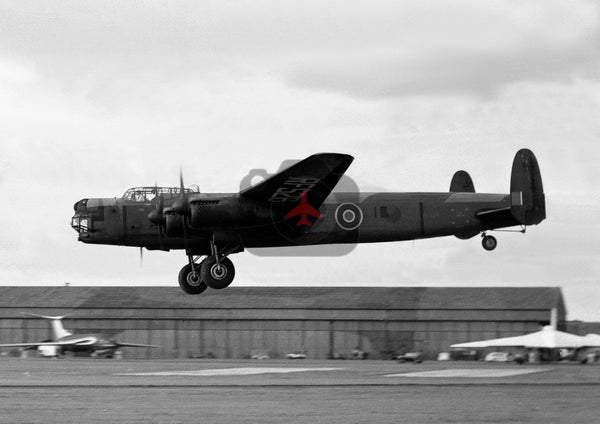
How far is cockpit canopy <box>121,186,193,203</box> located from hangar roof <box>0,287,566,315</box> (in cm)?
4610

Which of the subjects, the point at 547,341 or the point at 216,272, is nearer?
the point at 216,272

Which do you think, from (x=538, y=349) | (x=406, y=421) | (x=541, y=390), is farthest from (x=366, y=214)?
(x=538, y=349)

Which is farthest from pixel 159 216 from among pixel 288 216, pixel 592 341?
pixel 592 341

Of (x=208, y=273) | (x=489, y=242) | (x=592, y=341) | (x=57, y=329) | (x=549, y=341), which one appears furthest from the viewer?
(x=57, y=329)

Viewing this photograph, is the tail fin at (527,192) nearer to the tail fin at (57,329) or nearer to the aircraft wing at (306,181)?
the aircraft wing at (306,181)

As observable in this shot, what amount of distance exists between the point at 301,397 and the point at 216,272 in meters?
4.90

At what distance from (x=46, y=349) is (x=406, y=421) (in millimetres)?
50995

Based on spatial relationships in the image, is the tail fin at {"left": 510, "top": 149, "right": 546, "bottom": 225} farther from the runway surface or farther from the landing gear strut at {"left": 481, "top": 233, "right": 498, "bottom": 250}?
the runway surface

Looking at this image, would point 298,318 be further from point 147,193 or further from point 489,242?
point 147,193

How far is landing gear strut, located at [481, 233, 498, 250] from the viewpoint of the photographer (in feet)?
115

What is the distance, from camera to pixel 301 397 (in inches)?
1256

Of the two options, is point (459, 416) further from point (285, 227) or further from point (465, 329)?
point (465, 329)

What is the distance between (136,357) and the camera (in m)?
75.1

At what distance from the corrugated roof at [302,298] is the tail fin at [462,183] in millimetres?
40450
